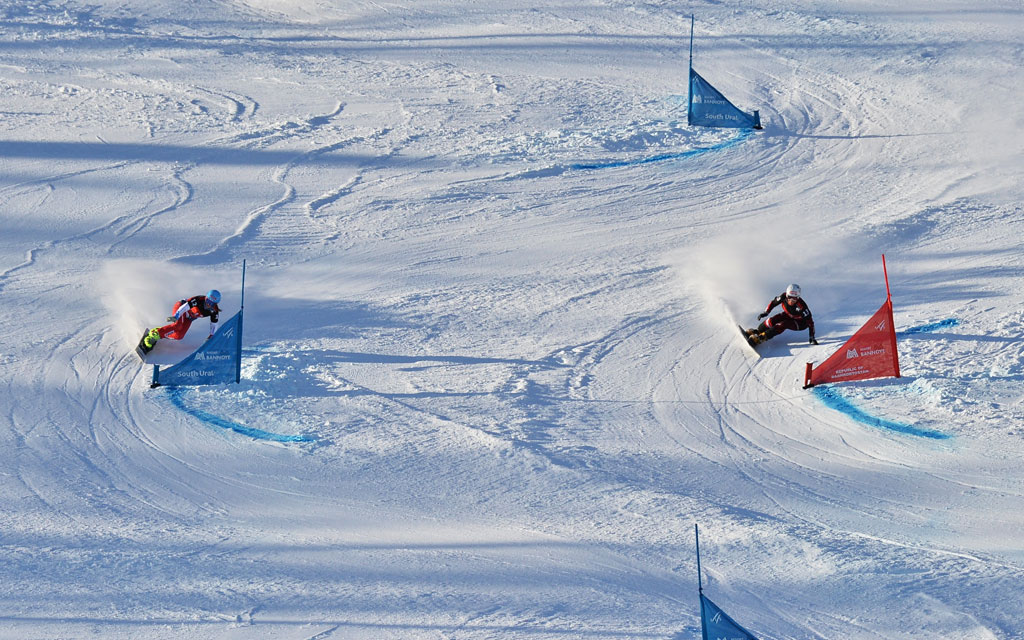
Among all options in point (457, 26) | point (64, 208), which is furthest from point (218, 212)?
point (457, 26)

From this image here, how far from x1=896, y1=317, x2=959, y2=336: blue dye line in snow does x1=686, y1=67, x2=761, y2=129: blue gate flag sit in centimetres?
446

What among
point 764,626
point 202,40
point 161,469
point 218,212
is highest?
point 202,40

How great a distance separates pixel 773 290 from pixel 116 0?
11.7m

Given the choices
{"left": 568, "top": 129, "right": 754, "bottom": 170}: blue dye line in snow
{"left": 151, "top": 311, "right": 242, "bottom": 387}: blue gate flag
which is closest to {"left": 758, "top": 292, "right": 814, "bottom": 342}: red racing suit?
{"left": 568, "top": 129, "right": 754, "bottom": 170}: blue dye line in snow

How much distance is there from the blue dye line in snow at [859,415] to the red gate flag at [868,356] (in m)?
0.18

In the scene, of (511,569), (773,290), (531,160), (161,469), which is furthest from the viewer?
(531,160)

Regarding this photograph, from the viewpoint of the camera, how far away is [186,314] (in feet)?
35.3

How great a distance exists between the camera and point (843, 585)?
25.9 ft

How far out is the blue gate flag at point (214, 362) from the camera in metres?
9.75

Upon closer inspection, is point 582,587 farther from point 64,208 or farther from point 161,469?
point 64,208

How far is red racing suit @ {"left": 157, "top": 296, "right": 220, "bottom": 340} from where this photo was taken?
10.7 metres

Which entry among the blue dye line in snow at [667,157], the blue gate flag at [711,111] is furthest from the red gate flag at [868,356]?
the blue gate flag at [711,111]

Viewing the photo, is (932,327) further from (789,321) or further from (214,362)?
(214,362)

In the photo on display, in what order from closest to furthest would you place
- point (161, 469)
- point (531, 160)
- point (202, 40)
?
point (161, 469), point (531, 160), point (202, 40)
